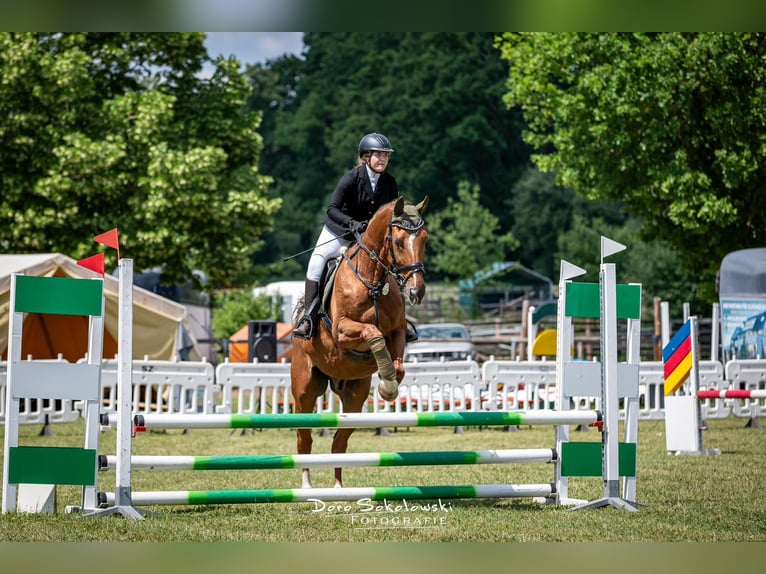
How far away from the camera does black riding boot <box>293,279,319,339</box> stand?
6.92 m

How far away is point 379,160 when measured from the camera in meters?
6.65

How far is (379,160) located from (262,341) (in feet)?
30.2

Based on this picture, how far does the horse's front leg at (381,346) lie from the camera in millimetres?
6195

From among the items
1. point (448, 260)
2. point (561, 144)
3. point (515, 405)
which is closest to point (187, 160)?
point (561, 144)

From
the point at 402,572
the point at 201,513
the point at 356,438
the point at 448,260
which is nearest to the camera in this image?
the point at 402,572

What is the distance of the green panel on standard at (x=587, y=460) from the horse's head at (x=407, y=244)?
147 cm

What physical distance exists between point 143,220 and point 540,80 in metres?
9.08

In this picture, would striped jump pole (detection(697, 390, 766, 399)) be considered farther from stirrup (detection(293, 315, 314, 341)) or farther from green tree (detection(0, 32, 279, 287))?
green tree (detection(0, 32, 279, 287))

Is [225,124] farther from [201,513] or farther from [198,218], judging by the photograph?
[201,513]

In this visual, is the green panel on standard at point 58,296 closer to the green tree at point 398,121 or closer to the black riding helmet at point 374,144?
the black riding helmet at point 374,144

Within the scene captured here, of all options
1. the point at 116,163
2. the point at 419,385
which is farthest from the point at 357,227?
the point at 116,163

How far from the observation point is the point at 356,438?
12.8 meters

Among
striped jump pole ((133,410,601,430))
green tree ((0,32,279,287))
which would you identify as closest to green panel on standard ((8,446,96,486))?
striped jump pole ((133,410,601,430))

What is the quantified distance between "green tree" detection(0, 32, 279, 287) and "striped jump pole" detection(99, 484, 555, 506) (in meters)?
14.1
